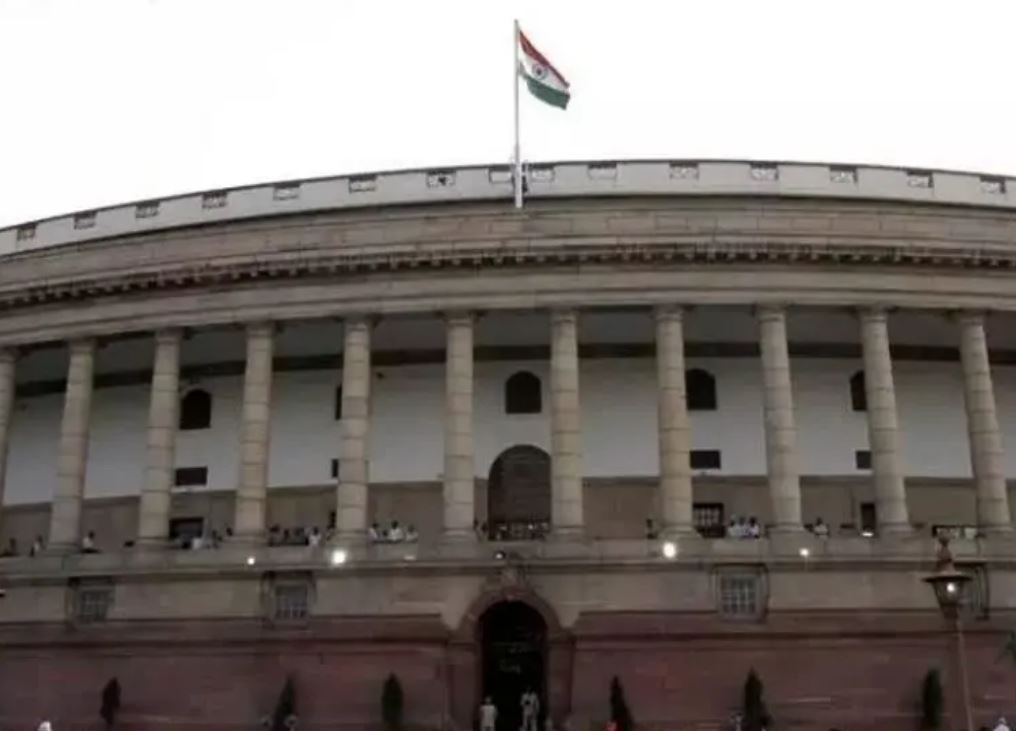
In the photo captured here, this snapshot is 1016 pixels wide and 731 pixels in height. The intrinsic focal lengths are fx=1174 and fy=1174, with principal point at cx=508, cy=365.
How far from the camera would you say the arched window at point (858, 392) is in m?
43.8

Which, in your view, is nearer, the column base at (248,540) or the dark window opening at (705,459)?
the column base at (248,540)

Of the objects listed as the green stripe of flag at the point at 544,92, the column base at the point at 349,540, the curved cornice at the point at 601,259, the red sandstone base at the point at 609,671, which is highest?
the green stripe of flag at the point at 544,92

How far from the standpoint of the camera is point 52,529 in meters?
41.6

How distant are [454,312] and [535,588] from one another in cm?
976

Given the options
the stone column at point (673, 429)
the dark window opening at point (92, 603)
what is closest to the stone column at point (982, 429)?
the stone column at point (673, 429)

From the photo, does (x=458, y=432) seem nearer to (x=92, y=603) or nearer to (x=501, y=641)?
(x=501, y=641)

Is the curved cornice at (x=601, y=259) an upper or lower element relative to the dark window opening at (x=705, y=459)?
upper

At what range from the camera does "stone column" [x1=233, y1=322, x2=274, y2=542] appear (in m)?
39.5

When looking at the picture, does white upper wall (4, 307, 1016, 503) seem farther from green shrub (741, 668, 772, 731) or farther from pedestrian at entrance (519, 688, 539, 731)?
green shrub (741, 668, 772, 731)

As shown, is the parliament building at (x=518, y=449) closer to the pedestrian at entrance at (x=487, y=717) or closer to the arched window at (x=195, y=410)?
the arched window at (x=195, y=410)

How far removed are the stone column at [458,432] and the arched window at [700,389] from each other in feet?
29.7

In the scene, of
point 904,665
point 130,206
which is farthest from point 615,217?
point 130,206

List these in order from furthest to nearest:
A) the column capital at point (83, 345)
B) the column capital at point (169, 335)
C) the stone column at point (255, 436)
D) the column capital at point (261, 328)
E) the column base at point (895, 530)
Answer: the column capital at point (83, 345), the column capital at point (169, 335), the column capital at point (261, 328), the stone column at point (255, 436), the column base at point (895, 530)

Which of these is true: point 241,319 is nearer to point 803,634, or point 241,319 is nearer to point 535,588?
point 535,588
